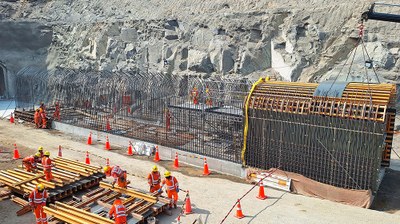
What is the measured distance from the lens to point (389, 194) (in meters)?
13.4

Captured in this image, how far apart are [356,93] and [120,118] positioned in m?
14.3

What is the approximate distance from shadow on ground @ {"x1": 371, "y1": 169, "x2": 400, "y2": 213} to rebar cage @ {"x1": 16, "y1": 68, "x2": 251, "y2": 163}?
5.65 metres

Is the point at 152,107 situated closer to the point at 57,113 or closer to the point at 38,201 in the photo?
the point at 57,113

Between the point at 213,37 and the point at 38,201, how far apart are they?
25476 millimetres

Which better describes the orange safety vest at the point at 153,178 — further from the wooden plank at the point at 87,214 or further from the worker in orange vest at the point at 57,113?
the worker in orange vest at the point at 57,113

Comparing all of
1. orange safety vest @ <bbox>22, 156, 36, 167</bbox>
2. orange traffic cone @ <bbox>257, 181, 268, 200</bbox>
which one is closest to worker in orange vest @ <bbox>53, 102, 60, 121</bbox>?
orange safety vest @ <bbox>22, 156, 36, 167</bbox>

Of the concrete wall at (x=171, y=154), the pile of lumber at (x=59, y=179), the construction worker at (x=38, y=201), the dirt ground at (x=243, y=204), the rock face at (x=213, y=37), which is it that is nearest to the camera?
the construction worker at (x=38, y=201)

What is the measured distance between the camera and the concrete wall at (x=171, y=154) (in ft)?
50.5

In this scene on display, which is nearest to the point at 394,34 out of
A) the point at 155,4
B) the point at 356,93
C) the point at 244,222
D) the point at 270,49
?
the point at 270,49

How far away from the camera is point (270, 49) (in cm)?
3062

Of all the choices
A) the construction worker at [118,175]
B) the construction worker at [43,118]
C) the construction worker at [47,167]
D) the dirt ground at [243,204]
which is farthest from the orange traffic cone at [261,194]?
the construction worker at [43,118]

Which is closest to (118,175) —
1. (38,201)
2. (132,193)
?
(132,193)

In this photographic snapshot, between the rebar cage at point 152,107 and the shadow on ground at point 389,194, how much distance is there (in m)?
5.65

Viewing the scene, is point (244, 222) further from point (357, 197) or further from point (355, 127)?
point (355, 127)
